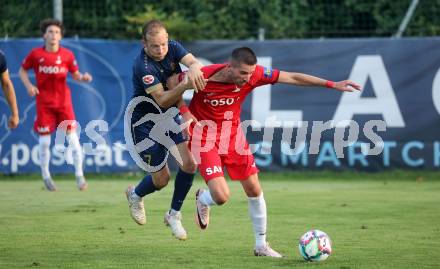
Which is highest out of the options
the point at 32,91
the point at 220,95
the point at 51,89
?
the point at 220,95

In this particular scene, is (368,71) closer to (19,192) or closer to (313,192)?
(313,192)

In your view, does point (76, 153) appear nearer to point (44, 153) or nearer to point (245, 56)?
point (44, 153)

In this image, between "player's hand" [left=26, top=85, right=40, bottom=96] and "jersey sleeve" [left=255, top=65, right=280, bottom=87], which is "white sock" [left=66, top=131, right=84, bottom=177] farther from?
"jersey sleeve" [left=255, top=65, right=280, bottom=87]

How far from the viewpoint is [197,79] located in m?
8.58

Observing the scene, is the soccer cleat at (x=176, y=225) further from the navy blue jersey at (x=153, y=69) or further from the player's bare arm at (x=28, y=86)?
the player's bare arm at (x=28, y=86)

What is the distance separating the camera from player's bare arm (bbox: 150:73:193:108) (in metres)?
8.77

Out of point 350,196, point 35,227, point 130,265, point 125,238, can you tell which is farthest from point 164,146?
point 350,196

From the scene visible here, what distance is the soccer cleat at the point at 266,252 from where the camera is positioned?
855 centimetres

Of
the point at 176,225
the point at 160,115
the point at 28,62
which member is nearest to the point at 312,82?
the point at 160,115

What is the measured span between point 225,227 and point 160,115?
1645 mm

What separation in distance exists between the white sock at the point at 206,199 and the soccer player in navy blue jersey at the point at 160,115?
1.23 ft

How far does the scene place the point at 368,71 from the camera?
57.9 feet

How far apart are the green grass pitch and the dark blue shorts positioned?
0.81 meters

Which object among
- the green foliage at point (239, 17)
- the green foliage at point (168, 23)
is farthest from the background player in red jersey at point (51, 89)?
the green foliage at point (239, 17)
